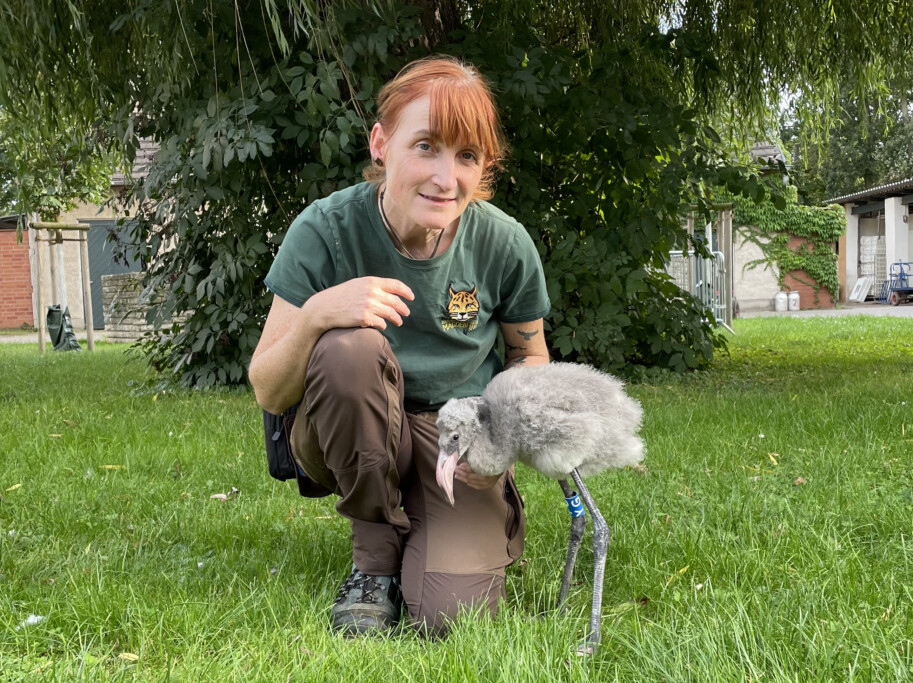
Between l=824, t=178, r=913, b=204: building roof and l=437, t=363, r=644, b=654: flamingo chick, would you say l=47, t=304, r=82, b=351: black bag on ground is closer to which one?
l=437, t=363, r=644, b=654: flamingo chick

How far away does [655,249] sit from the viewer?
770cm

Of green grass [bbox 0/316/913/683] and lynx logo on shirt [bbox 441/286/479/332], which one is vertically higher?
lynx logo on shirt [bbox 441/286/479/332]

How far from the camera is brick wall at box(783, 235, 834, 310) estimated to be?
29.4 metres

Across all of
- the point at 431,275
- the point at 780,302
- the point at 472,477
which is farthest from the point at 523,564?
the point at 780,302

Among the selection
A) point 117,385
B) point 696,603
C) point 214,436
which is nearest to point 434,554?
point 696,603

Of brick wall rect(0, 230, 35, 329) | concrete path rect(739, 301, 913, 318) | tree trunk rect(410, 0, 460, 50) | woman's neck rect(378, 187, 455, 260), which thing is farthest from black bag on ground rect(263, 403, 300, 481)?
brick wall rect(0, 230, 35, 329)

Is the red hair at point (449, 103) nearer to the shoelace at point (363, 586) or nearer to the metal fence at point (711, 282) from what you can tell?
the shoelace at point (363, 586)

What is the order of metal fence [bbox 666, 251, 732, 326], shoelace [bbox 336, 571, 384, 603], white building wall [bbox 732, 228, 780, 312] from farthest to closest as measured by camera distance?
white building wall [bbox 732, 228, 780, 312]
metal fence [bbox 666, 251, 732, 326]
shoelace [bbox 336, 571, 384, 603]

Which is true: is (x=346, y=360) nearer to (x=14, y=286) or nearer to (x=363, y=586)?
(x=363, y=586)

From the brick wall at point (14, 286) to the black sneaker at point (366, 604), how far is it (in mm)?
25071

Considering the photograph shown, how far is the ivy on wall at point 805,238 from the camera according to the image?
29016 mm

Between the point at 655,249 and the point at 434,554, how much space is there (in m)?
5.78

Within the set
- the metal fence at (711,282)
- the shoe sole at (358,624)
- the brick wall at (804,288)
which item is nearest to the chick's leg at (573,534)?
the shoe sole at (358,624)

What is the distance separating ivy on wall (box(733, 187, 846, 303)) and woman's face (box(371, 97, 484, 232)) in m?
28.5
